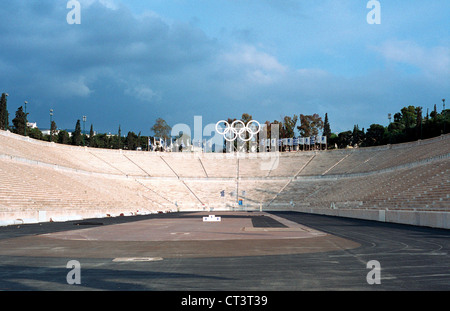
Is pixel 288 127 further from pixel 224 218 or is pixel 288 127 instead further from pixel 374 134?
pixel 224 218

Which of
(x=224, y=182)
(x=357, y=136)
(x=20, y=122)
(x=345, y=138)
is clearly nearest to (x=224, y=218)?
(x=224, y=182)

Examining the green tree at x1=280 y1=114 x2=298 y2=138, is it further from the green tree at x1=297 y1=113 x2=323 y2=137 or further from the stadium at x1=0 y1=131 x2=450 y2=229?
the stadium at x1=0 y1=131 x2=450 y2=229

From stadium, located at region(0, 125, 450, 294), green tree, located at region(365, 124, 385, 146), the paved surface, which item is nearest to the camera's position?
the paved surface

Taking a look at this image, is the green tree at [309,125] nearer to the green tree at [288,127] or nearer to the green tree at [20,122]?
the green tree at [288,127]

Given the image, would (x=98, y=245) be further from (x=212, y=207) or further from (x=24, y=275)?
Answer: (x=212, y=207)

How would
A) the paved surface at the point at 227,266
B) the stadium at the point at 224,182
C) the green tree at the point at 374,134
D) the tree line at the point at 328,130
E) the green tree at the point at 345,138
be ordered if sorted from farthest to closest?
the green tree at the point at 345,138
the green tree at the point at 374,134
the tree line at the point at 328,130
the stadium at the point at 224,182
the paved surface at the point at 227,266

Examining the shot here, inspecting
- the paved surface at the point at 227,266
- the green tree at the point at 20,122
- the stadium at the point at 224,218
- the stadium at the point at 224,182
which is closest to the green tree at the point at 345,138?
the stadium at the point at 224,182

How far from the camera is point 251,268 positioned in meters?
11.8

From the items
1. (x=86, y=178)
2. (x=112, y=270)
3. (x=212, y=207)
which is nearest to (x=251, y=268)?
(x=112, y=270)

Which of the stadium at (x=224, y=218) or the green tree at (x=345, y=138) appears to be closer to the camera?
the stadium at (x=224, y=218)

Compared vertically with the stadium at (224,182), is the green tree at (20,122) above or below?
above

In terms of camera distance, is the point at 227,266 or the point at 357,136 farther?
the point at 357,136

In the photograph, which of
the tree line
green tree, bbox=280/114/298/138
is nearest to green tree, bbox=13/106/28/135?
the tree line
